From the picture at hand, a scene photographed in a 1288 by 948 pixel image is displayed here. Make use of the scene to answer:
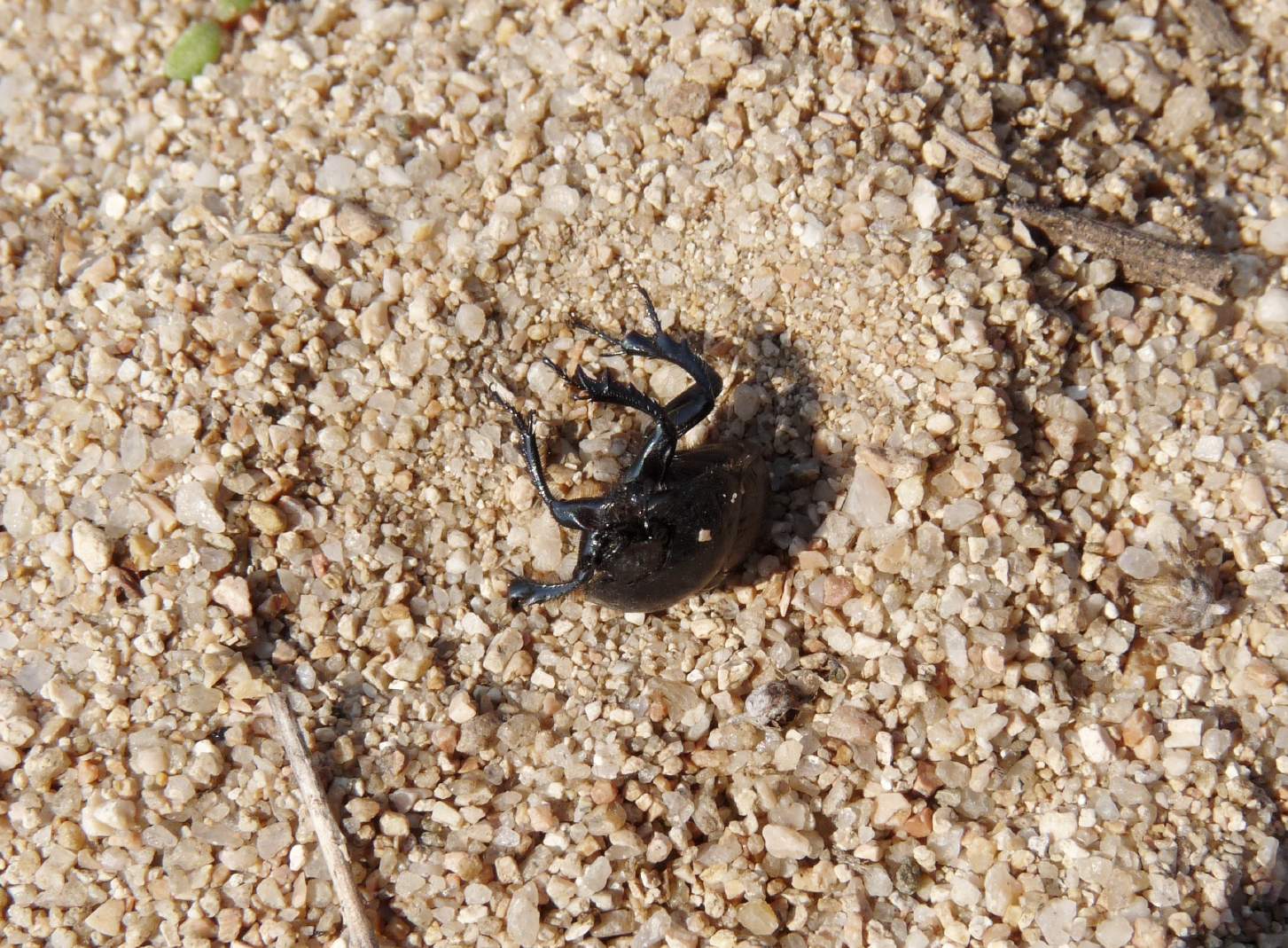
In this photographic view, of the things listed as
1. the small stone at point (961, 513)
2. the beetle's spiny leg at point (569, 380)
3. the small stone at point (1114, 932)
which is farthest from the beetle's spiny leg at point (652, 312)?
the small stone at point (1114, 932)

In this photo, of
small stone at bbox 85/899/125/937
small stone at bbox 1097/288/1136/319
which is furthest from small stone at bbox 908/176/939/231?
small stone at bbox 85/899/125/937

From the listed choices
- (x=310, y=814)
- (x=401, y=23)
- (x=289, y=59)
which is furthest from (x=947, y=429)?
(x=289, y=59)

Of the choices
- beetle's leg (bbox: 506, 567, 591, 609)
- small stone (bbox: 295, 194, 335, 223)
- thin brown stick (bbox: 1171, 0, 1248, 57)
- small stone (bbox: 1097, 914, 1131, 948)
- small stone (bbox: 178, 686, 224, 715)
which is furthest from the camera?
thin brown stick (bbox: 1171, 0, 1248, 57)

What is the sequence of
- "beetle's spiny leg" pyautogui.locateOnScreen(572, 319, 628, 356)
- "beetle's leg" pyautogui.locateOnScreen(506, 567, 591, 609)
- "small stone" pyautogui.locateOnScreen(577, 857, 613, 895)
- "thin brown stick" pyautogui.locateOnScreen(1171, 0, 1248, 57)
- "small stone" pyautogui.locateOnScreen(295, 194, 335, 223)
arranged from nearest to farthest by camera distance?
"small stone" pyautogui.locateOnScreen(577, 857, 613, 895) → "beetle's leg" pyautogui.locateOnScreen(506, 567, 591, 609) → "beetle's spiny leg" pyautogui.locateOnScreen(572, 319, 628, 356) → "small stone" pyautogui.locateOnScreen(295, 194, 335, 223) → "thin brown stick" pyautogui.locateOnScreen(1171, 0, 1248, 57)

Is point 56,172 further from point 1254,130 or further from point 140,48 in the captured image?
point 1254,130

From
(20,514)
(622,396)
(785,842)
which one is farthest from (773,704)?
(20,514)

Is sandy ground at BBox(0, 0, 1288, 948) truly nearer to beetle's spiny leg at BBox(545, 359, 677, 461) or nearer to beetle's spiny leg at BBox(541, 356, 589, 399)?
beetle's spiny leg at BBox(541, 356, 589, 399)

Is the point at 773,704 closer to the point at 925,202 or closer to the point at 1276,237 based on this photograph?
the point at 925,202
